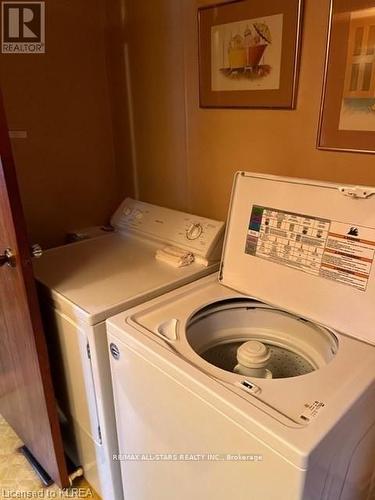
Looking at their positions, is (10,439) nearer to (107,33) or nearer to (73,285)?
(73,285)

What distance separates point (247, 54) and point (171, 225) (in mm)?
737

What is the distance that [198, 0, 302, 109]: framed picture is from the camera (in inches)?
51.2

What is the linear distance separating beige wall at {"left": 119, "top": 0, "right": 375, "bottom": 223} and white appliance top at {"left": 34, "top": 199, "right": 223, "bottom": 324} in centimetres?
16

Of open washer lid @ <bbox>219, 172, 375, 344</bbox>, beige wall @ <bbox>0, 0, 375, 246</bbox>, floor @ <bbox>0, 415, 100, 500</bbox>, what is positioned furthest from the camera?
floor @ <bbox>0, 415, 100, 500</bbox>

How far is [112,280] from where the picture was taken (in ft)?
4.81

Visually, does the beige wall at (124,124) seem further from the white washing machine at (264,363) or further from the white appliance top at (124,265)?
the white washing machine at (264,363)

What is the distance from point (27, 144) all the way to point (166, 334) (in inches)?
Result: 46.8

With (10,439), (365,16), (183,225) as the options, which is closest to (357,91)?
(365,16)

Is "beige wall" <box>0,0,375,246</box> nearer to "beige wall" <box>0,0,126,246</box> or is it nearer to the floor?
"beige wall" <box>0,0,126,246</box>

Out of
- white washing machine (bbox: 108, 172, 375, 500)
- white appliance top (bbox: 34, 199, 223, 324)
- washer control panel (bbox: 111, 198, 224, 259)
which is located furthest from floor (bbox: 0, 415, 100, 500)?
washer control panel (bbox: 111, 198, 224, 259)

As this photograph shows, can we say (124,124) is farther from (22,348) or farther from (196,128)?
(22,348)

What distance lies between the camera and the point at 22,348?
1.50m

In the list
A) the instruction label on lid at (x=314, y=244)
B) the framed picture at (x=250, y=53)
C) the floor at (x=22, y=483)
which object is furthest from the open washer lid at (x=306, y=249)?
the floor at (x=22, y=483)

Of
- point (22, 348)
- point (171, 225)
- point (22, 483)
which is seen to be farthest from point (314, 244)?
point (22, 483)
